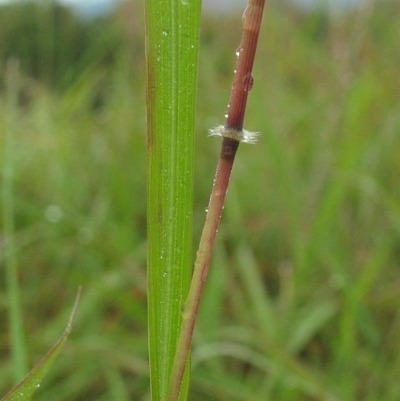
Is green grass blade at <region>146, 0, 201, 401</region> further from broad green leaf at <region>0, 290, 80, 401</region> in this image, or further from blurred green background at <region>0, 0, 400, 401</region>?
blurred green background at <region>0, 0, 400, 401</region>

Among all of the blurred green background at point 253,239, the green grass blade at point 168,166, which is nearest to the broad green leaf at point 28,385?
the green grass blade at point 168,166

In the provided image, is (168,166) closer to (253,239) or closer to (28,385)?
(28,385)

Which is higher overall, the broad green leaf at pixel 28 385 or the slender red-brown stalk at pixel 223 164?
the slender red-brown stalk at pixel 223 164

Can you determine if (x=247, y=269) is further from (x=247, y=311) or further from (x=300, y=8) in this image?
(x=300, y=8)

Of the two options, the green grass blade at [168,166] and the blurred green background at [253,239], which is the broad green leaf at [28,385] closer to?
the green grass blade at [168,166]

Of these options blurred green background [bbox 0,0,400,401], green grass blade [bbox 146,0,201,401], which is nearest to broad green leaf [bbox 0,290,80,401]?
green grass blade [bbox 146,0,201,401]

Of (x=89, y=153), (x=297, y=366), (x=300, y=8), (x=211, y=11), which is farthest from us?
(x=211, y=11)

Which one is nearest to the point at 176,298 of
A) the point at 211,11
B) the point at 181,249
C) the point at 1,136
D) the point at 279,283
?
the point at 181,249
